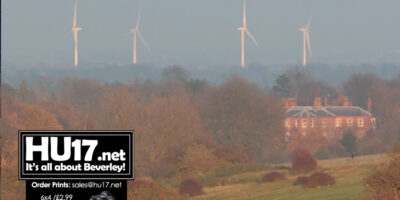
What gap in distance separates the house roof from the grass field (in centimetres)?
8747

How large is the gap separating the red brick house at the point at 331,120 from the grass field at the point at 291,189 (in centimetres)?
8387

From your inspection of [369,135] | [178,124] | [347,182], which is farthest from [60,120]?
[347,182]

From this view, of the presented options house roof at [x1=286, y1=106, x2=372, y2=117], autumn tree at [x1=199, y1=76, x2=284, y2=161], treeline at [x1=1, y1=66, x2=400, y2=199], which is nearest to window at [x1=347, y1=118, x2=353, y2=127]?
house roof at [x1=286, y1=106, x2=372, y2=117]

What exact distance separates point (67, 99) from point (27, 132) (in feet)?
509

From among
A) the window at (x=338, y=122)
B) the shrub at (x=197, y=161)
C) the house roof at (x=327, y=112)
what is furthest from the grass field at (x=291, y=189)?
the window at (x=338, y=122)

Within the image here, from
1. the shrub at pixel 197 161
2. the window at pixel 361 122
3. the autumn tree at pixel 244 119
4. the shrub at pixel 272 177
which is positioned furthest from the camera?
the window at pixel 361 122

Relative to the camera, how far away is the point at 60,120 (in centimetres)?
12650

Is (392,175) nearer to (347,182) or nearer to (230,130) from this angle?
(347,182)

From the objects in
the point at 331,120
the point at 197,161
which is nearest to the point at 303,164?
the point at 197,161

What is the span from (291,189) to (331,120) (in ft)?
346

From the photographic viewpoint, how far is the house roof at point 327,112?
170375 millimetres

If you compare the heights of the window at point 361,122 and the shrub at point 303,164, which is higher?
the window at point 361,122

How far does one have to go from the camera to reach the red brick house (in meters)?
167

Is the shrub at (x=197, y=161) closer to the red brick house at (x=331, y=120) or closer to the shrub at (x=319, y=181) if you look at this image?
the shrub at (x=319, y=181)
